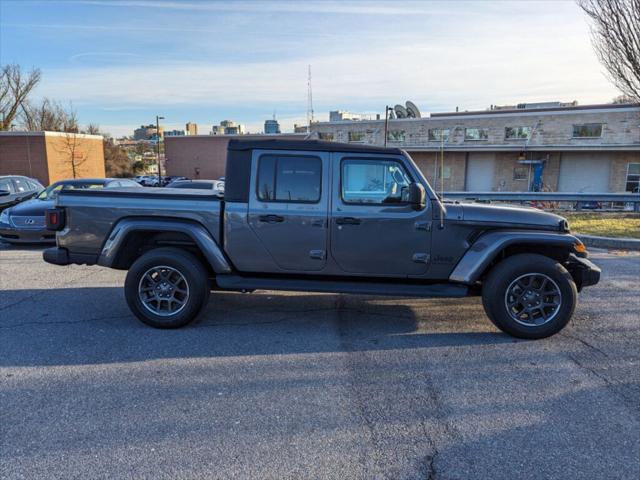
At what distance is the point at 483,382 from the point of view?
3.72 meters

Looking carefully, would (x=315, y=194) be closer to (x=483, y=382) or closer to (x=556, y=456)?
(x=483, y=382)

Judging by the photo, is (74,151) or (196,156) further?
(196,156)

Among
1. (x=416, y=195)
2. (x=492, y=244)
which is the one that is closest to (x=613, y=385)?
(x=492, y=244)

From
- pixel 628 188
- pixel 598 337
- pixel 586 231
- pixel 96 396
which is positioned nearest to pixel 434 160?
pixel 628 188

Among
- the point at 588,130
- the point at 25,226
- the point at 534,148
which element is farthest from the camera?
the point at 534,148

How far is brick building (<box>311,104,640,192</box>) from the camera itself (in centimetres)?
3234

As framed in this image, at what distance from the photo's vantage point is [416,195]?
455 cm

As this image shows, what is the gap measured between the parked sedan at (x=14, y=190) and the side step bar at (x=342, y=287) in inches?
427

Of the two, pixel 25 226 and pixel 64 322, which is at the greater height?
pixel 25 226

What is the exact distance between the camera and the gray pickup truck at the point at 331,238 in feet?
15.3

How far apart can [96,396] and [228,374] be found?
1.01 metres

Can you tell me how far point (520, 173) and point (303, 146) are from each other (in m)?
34.9

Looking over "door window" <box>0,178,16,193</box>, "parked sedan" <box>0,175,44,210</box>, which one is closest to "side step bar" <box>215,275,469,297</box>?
"parked sedan" <box>0,175,44,210</box>

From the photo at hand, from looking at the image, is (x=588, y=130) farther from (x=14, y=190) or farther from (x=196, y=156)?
(x=196, y=156)
